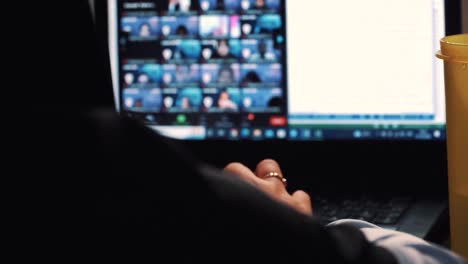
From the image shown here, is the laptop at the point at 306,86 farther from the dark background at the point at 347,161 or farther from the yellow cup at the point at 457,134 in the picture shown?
the yellow cup at the point at 457,134

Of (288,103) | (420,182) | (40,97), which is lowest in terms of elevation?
(420,182)

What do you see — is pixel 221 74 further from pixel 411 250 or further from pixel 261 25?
pixel 411 250

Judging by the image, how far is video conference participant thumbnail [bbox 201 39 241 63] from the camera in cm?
144

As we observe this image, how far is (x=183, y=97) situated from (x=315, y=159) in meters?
0.21

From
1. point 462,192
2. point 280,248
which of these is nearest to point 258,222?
point 280,248

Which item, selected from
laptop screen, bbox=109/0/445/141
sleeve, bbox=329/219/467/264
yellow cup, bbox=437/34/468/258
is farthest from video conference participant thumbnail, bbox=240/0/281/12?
sleeve, bbox=329/219/467/264

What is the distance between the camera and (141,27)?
1.48m

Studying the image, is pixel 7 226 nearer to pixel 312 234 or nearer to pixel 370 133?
pixel 312 234

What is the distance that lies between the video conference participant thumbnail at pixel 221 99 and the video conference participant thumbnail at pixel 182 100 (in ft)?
0.03

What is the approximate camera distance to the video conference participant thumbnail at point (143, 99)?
147 centimetres

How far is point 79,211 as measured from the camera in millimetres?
521

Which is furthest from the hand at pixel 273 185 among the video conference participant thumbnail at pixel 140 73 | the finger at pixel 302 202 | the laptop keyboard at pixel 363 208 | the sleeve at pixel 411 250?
the video conference participant thumbnail at pixel 140 73

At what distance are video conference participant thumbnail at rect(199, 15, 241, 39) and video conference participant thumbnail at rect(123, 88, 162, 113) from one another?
0.11 metres

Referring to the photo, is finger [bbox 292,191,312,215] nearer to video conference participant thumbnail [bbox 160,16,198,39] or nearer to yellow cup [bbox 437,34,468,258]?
yellow cup [bbox 437,34,468,258]
